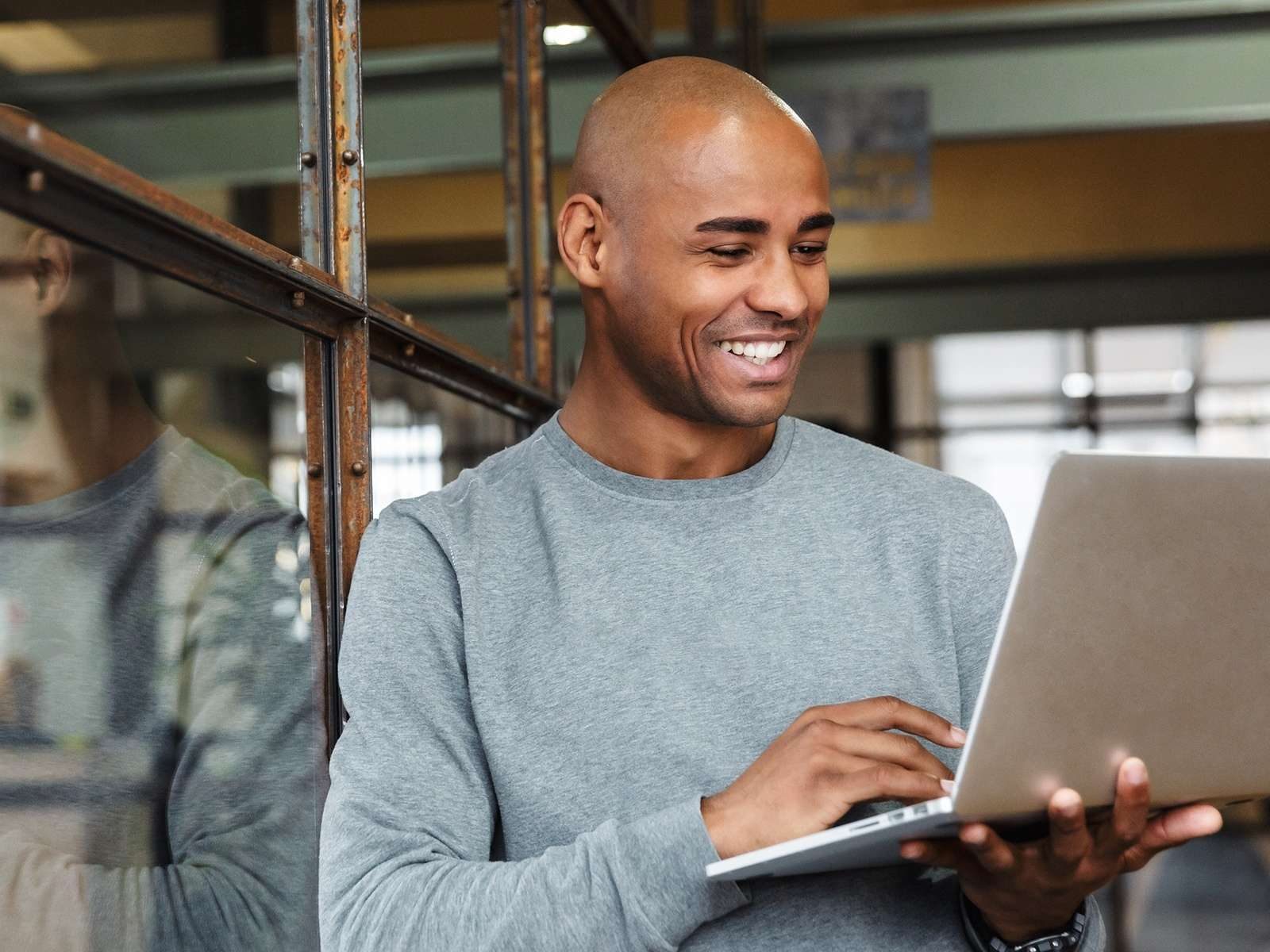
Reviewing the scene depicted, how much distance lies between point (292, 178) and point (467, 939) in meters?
0.59

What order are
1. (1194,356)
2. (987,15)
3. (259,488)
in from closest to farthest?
1. (259,488)
2. (987,15)
3. (1194,356)

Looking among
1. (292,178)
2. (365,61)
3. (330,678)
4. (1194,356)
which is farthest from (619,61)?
(1194,356)

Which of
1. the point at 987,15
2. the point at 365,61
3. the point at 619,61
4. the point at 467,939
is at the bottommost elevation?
the point at 467,939

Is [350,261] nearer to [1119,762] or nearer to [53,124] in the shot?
[53,124]

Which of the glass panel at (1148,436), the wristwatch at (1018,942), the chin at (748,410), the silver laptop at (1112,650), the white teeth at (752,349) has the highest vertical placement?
the glass panel at (1148,436)

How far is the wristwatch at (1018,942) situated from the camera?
102 centimetres

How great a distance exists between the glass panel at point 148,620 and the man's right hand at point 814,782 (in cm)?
32

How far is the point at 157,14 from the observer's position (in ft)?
3.75

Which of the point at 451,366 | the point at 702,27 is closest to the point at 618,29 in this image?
the point at 702,27

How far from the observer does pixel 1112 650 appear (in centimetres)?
83

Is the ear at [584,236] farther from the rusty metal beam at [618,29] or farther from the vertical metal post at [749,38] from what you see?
the vertical metal post at [749,38]

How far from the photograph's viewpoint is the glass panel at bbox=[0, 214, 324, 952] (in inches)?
27.5

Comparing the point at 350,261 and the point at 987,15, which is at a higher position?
the point at 987,15

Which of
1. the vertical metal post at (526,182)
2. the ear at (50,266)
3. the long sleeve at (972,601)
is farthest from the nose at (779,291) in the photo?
the vertical metal post at (526,182)
